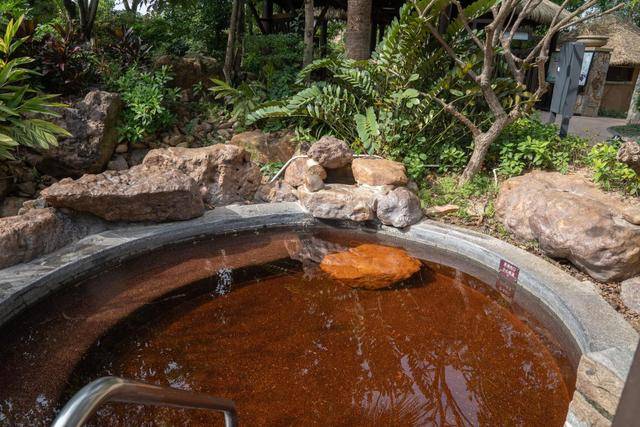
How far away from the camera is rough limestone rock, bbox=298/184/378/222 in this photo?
434 cm

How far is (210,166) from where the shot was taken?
4.52 meters

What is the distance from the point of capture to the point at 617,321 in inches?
104

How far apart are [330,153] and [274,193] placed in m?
0.82

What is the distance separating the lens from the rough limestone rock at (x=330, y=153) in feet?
15.5

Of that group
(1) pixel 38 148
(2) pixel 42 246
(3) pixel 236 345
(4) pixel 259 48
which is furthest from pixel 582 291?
(4) pixel 259 48

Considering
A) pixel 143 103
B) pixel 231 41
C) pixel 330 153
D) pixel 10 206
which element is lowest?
pixel 10 206

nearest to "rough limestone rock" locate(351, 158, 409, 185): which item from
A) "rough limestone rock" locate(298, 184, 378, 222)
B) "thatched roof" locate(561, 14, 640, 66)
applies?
"rough limestone rock" locate(298, 184, 378, 222)

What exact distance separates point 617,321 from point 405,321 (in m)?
1.35

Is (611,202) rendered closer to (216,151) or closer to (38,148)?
(216,151)

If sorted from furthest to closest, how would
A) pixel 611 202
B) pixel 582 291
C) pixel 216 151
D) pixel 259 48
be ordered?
1. pixel 259 48
2. pixel 216 151
3. pixel 611 202
4. pixel 582 291

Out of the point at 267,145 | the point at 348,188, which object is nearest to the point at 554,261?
the point at 348,188

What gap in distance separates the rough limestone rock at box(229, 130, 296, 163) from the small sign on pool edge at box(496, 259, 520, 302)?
3.09 metres

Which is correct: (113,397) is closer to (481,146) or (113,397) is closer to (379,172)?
(379,172)

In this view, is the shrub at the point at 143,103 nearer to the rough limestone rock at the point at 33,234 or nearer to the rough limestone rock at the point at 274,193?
the rough limestone rock at the point at 274,193
